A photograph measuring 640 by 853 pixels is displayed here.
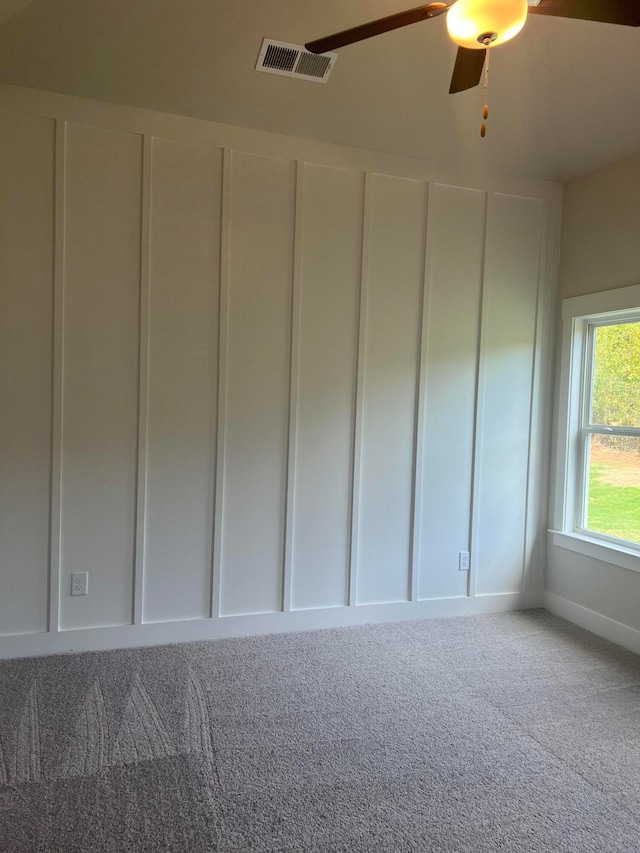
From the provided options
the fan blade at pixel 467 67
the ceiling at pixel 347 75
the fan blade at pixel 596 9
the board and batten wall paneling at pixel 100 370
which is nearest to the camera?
the fan blade at pixel 596 9

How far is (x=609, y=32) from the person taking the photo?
2428 mm

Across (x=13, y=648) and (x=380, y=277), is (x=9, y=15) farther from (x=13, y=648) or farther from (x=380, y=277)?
(x=13, y=648)

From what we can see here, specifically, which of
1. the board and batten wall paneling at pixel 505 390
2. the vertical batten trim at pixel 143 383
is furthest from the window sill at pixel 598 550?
the vertical batten trim at pixel 143 383

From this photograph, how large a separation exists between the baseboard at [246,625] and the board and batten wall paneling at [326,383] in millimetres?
111

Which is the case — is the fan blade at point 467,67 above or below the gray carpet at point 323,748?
above

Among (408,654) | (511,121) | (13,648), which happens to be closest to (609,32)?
(511,121)

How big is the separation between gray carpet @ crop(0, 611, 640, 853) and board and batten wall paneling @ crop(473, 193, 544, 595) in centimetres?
71

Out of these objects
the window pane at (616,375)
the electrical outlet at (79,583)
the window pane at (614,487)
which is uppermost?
the window pane at (616,375)

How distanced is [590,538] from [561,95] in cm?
257

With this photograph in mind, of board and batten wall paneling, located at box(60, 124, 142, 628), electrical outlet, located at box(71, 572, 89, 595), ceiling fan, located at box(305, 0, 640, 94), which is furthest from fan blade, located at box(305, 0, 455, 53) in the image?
electrical outlet, located at box(71, 572, 89, 595)

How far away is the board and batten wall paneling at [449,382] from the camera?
3756 millimetres

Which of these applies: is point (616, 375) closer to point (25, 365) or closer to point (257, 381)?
point (257, 381)

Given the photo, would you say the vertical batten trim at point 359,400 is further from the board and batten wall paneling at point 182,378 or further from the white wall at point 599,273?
the white wall at point 599,273

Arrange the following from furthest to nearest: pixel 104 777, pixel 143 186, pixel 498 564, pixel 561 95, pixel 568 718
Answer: pixel 498 564
pixel 143 186
pixel 561 95
pixel 568 718
pixel 104 777
